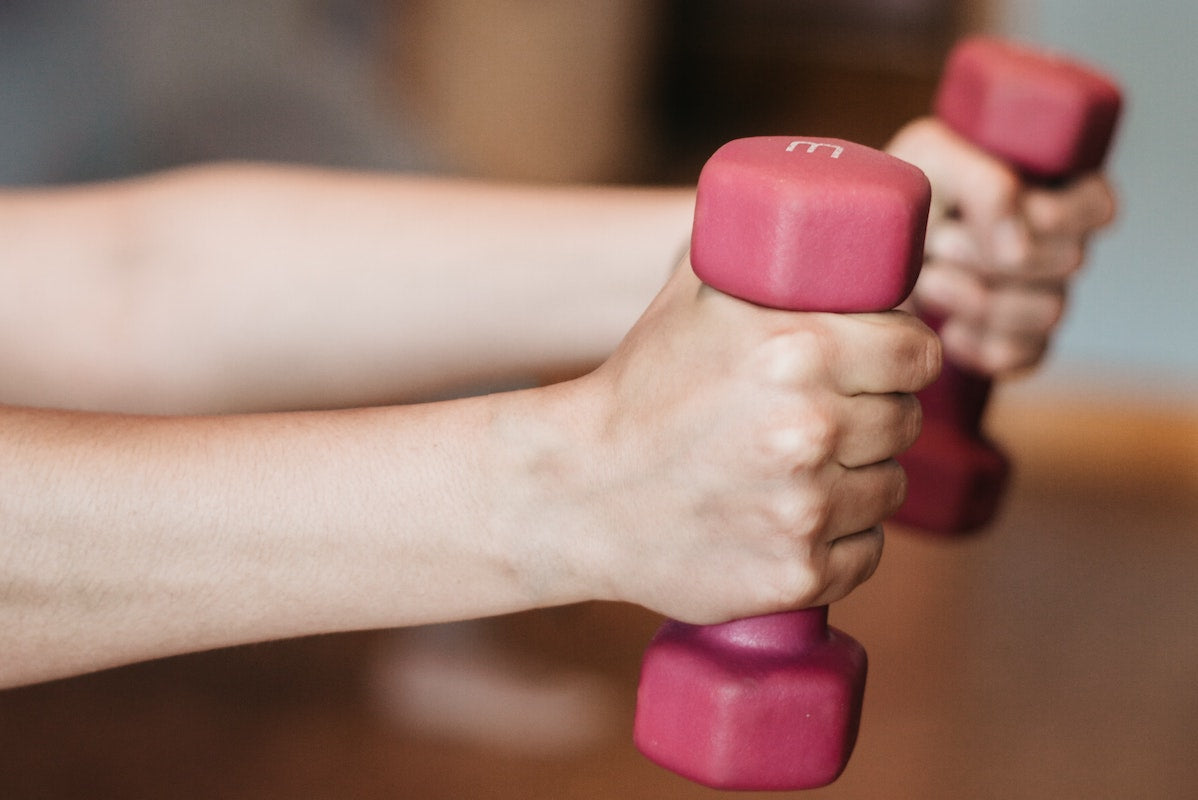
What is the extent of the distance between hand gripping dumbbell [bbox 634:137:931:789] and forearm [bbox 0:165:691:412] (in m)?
0.38

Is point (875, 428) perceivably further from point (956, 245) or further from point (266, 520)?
point (956, 245)

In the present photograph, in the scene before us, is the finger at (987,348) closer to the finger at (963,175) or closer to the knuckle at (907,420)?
the finger at (963,175)

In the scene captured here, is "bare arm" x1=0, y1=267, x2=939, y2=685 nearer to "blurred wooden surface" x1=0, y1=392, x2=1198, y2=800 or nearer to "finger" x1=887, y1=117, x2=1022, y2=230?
"finger" x1=887, y1=117, x2=1022, y2=230

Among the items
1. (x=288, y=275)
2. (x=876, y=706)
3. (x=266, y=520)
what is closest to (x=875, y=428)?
(x=266, y=520)

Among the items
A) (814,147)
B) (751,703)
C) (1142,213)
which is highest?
(814,147)

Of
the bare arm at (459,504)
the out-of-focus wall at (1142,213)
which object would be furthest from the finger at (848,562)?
the out-of-focus wall at (1142,213)

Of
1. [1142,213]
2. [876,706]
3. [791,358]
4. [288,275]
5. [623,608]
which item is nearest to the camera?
[791,358]

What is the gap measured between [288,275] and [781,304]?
51 cm

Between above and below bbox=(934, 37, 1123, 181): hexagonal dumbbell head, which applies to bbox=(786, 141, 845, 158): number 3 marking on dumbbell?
above

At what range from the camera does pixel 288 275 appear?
0.93 metres

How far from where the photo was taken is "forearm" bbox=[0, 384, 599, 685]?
540mm

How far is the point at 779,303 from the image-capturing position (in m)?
0.50

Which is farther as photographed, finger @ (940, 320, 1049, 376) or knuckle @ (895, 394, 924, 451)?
finger @ (940, 320, 1049, 376)

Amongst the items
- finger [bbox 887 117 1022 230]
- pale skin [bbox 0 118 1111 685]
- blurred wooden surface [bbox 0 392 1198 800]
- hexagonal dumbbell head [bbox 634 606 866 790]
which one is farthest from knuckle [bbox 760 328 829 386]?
blurred wooden surface [bbox 0 392 1198 800]
